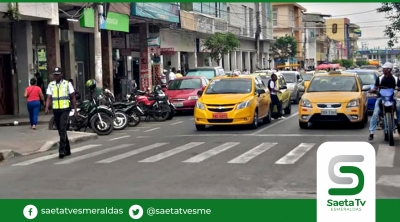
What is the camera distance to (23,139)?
17.0m

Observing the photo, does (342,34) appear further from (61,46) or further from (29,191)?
(29,191)

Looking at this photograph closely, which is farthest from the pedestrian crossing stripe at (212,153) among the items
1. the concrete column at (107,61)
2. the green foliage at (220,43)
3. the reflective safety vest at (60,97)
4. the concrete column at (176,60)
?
the green foliage at (220,43)

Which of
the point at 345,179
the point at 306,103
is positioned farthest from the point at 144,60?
the point at 345,179

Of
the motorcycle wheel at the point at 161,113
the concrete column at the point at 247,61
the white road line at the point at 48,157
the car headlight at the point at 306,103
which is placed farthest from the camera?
the concrete column at the point at 247,61

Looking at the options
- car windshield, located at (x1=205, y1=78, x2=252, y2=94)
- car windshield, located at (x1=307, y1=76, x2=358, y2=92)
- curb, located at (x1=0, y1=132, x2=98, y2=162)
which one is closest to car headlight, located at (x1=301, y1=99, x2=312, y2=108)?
car windshield, located at (x1=307, y1=76, x2=358, y2=92)

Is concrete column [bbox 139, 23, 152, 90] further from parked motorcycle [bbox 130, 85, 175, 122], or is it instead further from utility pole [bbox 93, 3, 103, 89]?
parked motorcycle [bbox 130, 85, 175, 122]

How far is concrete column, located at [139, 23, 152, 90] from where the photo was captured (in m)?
37.3

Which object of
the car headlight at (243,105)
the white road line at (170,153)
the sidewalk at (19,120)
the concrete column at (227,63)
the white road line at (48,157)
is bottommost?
the white road line at (48,157)

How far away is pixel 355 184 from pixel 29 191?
199 inches

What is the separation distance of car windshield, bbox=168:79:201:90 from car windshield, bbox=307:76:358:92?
796cm

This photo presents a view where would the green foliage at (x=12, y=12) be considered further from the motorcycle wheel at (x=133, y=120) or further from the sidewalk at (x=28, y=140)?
the motorcycle wheel at (x=133, y=120)

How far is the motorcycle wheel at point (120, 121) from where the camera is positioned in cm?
2038

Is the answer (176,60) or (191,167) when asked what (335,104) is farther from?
(176,60)

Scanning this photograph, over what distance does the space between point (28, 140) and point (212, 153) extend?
5.80 m
